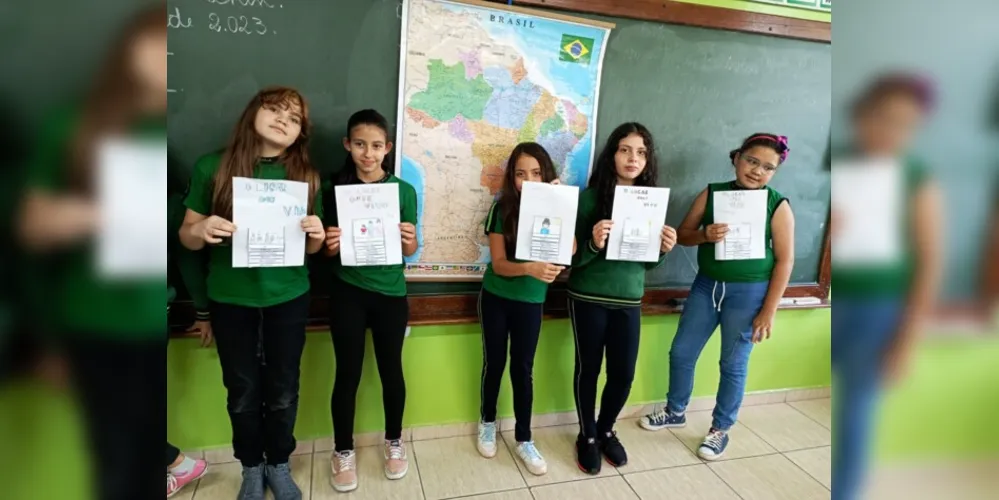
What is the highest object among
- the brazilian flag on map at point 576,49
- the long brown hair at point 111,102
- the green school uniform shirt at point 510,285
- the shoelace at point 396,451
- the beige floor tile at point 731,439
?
the brazilian flag on map at point 576,49

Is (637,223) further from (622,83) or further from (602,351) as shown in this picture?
(622,83)

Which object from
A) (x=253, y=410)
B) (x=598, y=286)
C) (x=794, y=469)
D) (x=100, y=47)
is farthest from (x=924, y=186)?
(x=794, y=469)

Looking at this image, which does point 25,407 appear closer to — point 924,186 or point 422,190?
point 924,186

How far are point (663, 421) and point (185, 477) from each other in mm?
1869

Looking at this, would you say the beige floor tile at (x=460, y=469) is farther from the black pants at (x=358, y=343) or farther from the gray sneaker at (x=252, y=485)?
the gray sneaker at (x=252, y=485)

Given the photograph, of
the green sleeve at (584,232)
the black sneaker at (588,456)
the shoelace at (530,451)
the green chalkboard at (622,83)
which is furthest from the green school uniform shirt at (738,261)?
the shoelace at (530,451)

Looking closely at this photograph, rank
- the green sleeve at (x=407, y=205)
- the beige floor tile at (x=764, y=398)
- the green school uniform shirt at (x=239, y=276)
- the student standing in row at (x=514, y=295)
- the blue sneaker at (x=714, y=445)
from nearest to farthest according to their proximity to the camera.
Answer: the green school uniform shirt at (x=239, y=276)
the green sleeve at (x=407, y=205)
the student standing in row at (x=514, y=295)
the blue sneaker at (x=714, y=445)
the beige floor tile at (x=764, y=398)

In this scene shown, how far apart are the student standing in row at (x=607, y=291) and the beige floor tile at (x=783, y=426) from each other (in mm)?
786

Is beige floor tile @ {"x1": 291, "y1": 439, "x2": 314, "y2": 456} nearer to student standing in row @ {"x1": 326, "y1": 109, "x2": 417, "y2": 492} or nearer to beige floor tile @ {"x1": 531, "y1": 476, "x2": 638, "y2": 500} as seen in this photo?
student standing in row @ {"x1": 326, "y1": 109, "x2": 417, "y2": 492}

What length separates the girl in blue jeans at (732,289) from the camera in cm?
199

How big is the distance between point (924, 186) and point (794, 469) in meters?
2.20

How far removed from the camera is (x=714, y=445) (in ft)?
7.04

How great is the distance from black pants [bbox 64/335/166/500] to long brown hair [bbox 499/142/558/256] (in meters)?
1.61

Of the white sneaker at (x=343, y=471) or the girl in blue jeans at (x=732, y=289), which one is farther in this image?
the girl in blue jeans at (x=732, y=289)
